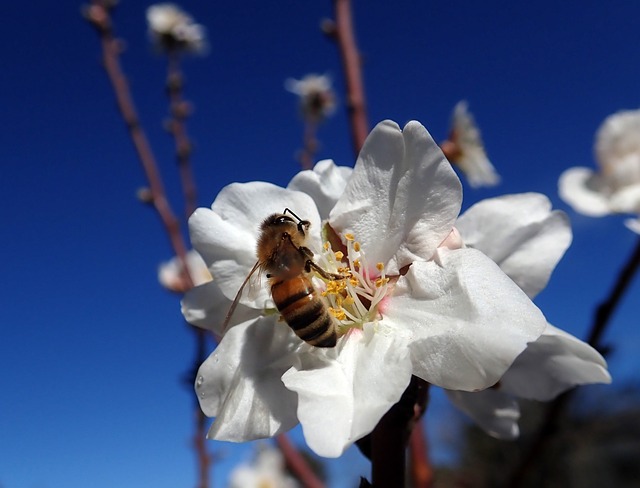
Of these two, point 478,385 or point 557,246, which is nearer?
point 478,385

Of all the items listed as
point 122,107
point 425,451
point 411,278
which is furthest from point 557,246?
point 122,107

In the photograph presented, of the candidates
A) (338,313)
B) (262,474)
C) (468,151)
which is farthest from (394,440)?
(262,474)

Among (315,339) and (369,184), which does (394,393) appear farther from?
(369,184)

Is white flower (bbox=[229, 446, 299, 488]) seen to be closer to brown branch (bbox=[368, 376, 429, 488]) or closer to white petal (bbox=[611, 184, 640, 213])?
white petal (bbox=[611, 184, 640, 213])

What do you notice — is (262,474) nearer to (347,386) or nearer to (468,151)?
(468,151)

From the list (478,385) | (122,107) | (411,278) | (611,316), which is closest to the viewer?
(478,385)

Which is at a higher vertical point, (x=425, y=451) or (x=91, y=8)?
(x=91, y=8)

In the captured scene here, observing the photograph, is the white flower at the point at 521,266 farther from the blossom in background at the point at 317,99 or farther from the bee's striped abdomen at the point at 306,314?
the blossom in background at the point at 317,99

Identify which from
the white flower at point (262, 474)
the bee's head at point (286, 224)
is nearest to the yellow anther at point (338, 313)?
the bee's head at point (286, 224)
